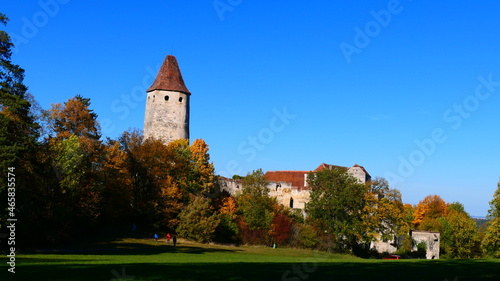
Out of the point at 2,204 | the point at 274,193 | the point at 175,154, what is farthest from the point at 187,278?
the point at 274,193

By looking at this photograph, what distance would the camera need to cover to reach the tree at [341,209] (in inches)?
1973

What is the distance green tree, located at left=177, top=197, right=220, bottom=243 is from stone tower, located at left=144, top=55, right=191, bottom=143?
721 inches

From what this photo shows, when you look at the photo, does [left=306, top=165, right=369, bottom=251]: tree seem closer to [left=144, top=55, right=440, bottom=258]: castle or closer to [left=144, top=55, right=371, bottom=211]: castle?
[left=144, top=55, right=371, bottom=211]: castle

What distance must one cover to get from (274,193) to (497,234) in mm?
27129

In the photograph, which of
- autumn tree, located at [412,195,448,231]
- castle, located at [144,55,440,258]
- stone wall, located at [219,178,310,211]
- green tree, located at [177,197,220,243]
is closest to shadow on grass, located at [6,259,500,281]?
green tree, located at [177,197,220,243]

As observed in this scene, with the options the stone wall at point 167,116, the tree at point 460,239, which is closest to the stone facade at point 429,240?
the tree at point 460,239

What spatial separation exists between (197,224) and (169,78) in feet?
85.9

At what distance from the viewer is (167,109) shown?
63281mm

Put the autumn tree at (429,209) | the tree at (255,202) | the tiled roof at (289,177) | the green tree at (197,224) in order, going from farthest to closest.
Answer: the autumn tree at (429,209) → the tiled roof at (289,177) → the tree at (255,202) → the green tree at (197,224)

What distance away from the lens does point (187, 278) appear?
46.5 ft

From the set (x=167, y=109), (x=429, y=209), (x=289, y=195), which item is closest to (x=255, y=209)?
(x=289, y=195)

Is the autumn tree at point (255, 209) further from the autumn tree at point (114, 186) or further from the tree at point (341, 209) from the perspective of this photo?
the autumn tree at point (114, 186)

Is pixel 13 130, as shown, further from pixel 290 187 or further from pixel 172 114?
pixel 290 187

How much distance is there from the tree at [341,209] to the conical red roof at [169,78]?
2215 cm
